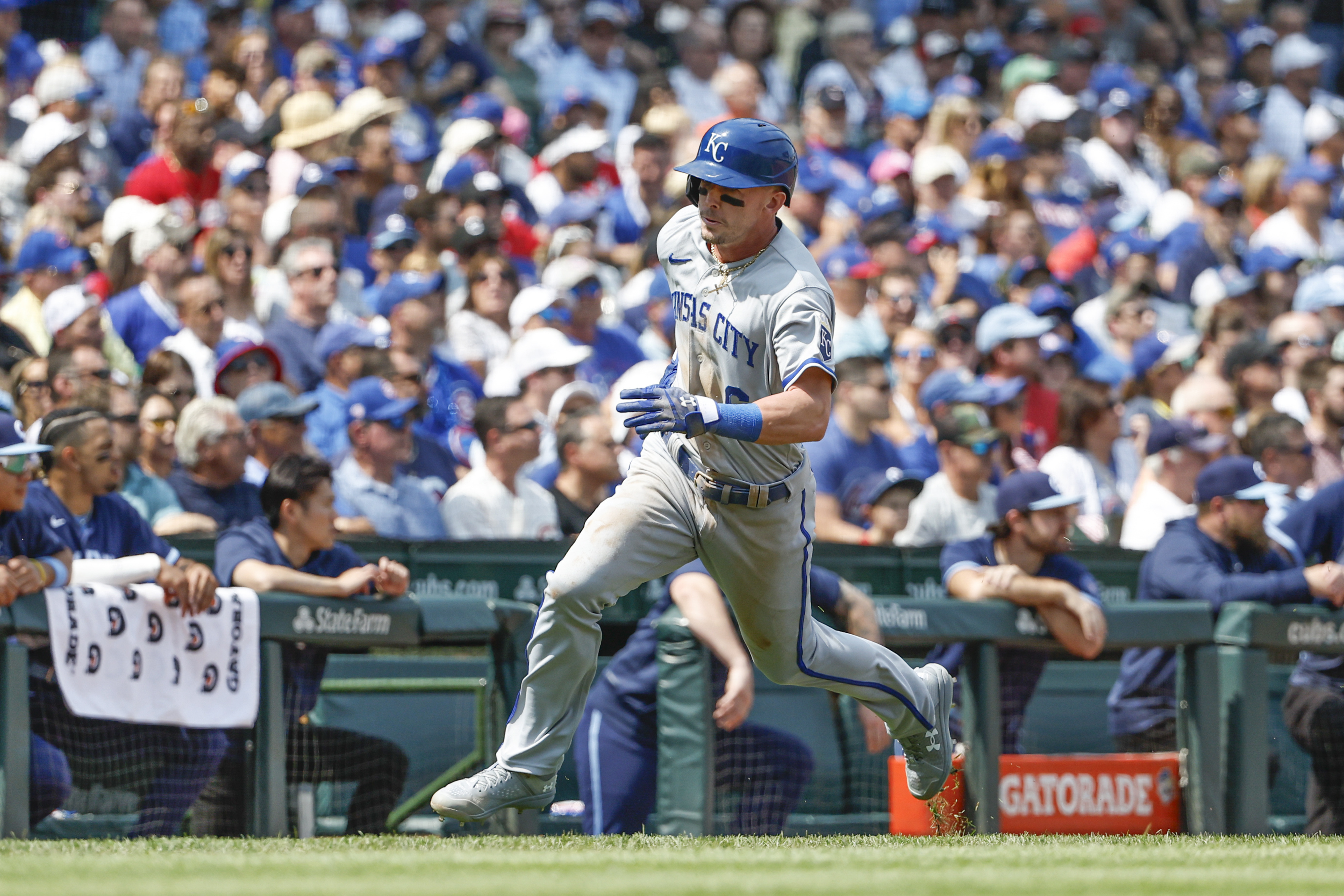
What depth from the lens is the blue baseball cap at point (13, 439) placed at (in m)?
6.09

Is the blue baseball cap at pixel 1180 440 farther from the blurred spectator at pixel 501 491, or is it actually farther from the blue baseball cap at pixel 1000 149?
the blue baseball cap at pixel 1000 149

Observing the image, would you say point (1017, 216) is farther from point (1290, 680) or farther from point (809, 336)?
point (809, 336)

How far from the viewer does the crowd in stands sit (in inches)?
288

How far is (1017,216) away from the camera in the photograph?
512 inches

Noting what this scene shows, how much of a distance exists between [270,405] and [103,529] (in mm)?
1584

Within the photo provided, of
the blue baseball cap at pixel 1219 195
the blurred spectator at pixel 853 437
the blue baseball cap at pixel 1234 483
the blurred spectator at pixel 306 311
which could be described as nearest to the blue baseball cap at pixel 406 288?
the blurred spectator at pixel 306 311

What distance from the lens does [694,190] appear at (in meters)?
5.35

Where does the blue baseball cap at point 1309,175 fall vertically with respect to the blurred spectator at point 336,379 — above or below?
above

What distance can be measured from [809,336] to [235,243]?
5.20 meters

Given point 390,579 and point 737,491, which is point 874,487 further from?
point 737,491

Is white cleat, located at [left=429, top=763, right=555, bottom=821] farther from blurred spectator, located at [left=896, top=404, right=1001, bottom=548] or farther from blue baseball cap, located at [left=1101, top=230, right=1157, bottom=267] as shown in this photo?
blue baseball cap, located at [left=1101, top=230, right=1157, bottom=267]

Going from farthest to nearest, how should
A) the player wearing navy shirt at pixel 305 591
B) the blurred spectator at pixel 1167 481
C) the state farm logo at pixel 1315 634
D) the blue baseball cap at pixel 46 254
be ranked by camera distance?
the blue baseball cap at pixel 46 254 → the blurred spectator at pixel 1167 481 → the state farm logo at pixel 1315 634 → the player wearing navy shirt at pixel 305 591

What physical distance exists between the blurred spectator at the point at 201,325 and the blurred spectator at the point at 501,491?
157 cm

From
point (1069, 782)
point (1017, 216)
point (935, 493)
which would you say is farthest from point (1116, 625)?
point (1017, 216)
